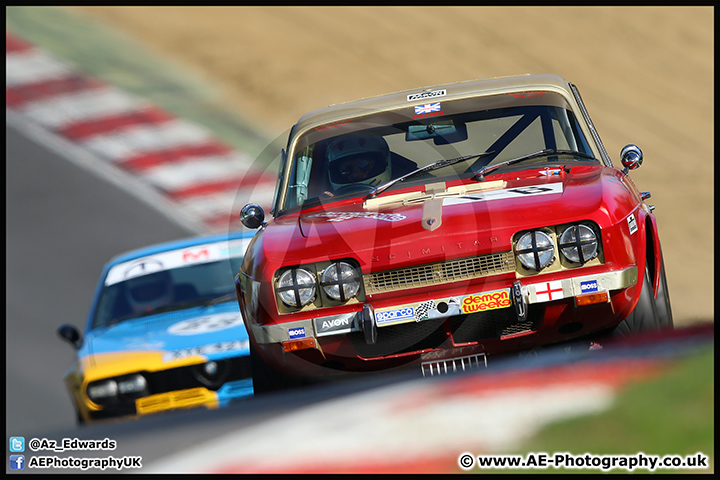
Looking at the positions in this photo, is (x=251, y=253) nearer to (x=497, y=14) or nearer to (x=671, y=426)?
(x=671, y=426)

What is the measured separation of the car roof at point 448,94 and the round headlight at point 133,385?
1804 mm

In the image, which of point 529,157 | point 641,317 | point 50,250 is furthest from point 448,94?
point 50,250

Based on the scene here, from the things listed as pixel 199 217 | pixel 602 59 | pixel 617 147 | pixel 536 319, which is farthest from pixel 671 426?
pixel 602 59

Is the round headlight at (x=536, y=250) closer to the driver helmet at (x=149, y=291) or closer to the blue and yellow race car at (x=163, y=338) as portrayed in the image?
the blue and yellow race car at (x=163, y=338)

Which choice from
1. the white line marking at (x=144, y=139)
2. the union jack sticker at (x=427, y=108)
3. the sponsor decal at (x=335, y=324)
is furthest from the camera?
the white line marking at (x=144, y=139)

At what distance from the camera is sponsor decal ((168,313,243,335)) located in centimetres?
611

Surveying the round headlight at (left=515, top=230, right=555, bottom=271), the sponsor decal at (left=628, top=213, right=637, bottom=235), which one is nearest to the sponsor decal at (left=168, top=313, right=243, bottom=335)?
the round headlight at (left=515, top=230, right=555, bottom=271)

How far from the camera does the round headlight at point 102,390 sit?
581cm

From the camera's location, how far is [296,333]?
14.1 ft

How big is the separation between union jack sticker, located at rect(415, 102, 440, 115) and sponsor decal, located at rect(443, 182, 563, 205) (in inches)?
40.7

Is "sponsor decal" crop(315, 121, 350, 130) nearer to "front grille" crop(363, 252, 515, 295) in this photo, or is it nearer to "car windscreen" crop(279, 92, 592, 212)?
"car windscreen" crop(279, 92, 592, 212)

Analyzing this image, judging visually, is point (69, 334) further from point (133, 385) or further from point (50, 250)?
point (50, 250)

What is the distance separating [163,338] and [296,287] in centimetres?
209

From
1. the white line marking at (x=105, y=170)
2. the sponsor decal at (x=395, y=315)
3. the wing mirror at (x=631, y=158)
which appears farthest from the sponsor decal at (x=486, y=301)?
the white line marking at (x=105, y=170)
